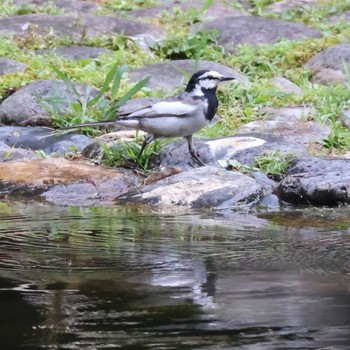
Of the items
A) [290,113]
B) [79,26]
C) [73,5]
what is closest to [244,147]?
[290,113]

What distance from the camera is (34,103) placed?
872 centimetres

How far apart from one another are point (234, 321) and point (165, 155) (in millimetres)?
4824

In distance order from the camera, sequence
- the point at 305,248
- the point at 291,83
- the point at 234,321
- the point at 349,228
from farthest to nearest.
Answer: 1. the point at 291,83
2. the point at 349,228
3. the point at 305,248
4. the point at 234,321

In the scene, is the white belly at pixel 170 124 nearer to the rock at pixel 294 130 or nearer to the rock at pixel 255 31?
the rock at pixel 294 130

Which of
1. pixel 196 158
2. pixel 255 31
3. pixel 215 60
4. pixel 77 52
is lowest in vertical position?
pixel 196 158

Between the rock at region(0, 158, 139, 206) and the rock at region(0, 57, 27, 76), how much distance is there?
289 cm

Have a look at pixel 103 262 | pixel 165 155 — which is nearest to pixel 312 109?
pixel 165 155

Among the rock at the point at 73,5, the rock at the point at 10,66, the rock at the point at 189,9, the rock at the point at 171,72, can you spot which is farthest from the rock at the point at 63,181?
the rock at the point at 73,5

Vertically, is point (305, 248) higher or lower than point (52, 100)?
lower

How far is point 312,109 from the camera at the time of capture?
8.59 metres

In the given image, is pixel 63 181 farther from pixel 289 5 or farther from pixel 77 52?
pixel 289 5

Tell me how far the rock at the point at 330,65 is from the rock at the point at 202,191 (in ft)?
11.8

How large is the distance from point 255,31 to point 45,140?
4.10 metres

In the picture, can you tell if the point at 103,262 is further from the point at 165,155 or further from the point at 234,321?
the point at 165,155
